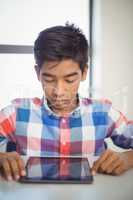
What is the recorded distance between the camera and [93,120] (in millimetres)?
793

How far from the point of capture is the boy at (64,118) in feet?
2.31

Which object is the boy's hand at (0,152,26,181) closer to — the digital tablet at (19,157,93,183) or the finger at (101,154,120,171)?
the digital tablet at (19,157,93,183)

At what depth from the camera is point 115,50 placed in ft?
3.51

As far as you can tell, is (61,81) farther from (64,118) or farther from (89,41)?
(89,41)

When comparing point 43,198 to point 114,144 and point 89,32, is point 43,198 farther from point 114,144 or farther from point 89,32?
point 89,32

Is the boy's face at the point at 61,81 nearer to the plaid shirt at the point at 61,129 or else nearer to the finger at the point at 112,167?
the plaid shirt at the point at 61,129

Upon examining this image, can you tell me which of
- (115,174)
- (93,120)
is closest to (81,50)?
(93,120)

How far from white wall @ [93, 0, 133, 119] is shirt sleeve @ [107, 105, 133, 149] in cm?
24

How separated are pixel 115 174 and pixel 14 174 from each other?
0.17 meters

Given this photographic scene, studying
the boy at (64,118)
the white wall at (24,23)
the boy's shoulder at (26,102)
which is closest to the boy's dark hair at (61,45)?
the boy at (64,118)

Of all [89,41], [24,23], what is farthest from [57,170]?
[24,23]

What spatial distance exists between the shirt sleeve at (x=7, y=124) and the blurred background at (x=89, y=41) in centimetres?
16

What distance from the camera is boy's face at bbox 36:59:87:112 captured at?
2.23 feet

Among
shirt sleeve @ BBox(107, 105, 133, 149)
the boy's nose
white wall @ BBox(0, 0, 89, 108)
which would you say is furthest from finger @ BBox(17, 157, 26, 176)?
white wall @ BBox(0, 0, 89, 108)
